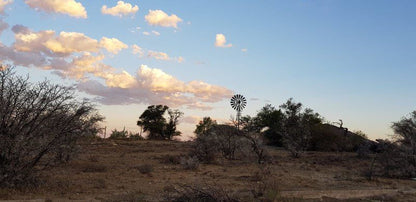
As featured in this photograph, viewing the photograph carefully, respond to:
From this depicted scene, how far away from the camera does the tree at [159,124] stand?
66688 millimetres

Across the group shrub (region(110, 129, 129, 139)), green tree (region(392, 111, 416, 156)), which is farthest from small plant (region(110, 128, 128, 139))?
green tree (region(392, 111, 416, 156))

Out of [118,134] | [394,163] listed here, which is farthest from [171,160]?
[118,134]

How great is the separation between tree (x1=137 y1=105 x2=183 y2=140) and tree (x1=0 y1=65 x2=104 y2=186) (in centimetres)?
5228

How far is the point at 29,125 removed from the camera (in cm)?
1347

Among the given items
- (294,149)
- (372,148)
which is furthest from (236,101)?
(372,148)

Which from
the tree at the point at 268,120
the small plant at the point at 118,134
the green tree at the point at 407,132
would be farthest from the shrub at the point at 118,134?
the green tree at the point at 407,132

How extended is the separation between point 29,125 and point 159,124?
53363 millimetres

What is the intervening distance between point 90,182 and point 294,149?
2545 centimetres

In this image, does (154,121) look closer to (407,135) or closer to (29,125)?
(407,135)

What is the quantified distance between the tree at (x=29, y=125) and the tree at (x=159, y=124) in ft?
172

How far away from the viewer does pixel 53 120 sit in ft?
45.9

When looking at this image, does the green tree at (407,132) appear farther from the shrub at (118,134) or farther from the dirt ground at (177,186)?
the shrub at (118,134)

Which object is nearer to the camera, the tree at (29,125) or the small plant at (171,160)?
the tree at (29,125)

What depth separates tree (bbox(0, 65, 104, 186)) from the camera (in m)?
13.1
